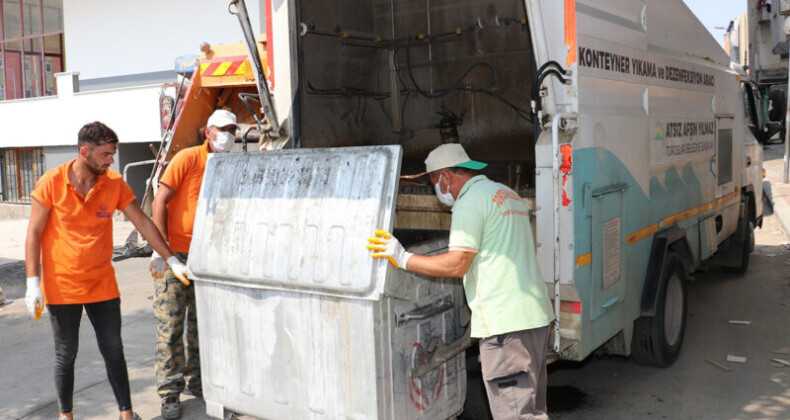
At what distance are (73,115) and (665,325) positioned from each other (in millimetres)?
12663

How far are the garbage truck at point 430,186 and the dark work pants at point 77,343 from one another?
2.77 feet

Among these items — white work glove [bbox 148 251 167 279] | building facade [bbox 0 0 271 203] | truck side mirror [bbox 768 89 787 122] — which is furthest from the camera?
building facade [bbox 0 0 271 203]

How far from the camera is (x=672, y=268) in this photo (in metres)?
4.80

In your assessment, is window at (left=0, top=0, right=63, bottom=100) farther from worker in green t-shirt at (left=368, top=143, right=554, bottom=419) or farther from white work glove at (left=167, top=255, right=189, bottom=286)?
worker in green t-shirt at (left=368, top=143, right=554, bottom=419)

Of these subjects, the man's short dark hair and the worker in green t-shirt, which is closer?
the worker in green t-shirt

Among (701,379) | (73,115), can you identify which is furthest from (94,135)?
(73,115)

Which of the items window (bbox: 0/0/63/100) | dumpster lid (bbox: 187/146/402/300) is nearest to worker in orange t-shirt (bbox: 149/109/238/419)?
dumpster lid (bbox: 187/146/402/300)

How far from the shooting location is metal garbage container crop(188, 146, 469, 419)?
2.77 metres

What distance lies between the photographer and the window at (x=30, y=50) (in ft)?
58.4

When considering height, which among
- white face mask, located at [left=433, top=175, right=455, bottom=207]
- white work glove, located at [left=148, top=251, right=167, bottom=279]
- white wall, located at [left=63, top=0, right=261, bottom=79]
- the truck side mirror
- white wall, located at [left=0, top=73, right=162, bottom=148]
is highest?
white wall, located at [left=63, top=0, right=261, bottom=79]

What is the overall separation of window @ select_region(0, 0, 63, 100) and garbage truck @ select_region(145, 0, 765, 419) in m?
13.8

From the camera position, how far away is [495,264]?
297 centimetres

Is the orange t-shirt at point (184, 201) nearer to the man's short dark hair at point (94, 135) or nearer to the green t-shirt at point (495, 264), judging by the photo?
the man's short dark hair at point (94, 135)

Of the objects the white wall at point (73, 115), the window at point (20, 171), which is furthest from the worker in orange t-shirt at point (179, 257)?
the window at point (20, 171)
